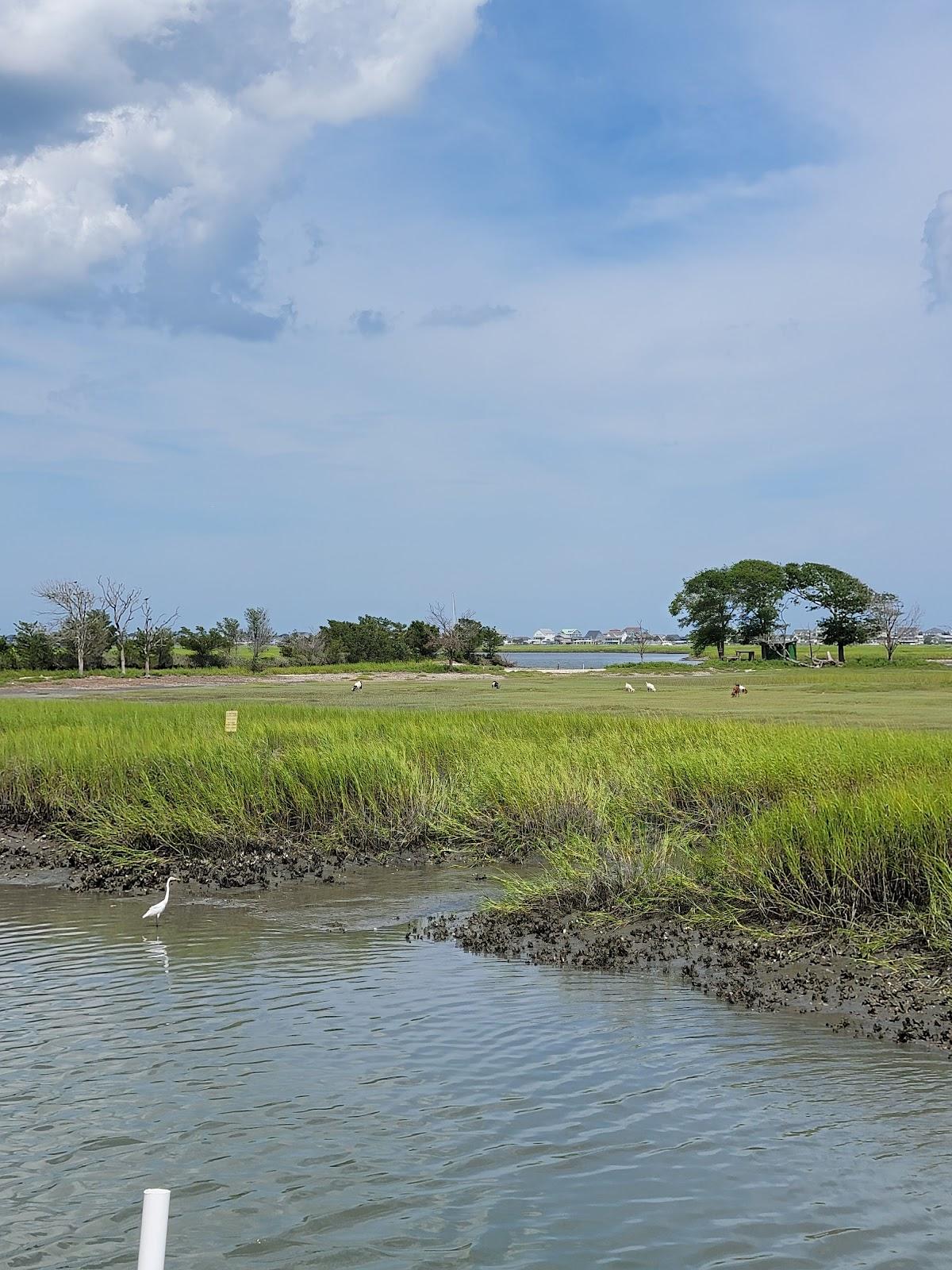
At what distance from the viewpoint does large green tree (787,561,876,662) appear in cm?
10406

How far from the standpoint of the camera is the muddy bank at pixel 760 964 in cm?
855

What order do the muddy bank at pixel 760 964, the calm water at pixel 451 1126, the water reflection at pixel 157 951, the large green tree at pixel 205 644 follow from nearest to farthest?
the calm water at pixel 451 1126
the muddy bank at pixel 760 964
the water reflection at pixel 157 951
the large green tree at pixel 205 644

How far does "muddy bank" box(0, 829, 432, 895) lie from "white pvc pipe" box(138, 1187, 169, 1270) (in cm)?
1278

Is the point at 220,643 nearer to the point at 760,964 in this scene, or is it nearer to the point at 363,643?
the point at 363,643

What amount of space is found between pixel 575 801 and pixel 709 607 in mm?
94212

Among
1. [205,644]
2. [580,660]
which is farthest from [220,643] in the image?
[580,660]

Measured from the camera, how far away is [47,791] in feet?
59.6

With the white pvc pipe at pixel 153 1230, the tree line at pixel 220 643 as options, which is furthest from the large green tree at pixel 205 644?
the white pvc pipe at pixel 153 1230

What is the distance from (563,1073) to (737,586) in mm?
102579

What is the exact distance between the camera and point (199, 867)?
49.6 feet

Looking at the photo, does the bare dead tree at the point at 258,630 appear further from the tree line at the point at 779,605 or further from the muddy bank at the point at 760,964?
the muddy bank at the point at 760,964

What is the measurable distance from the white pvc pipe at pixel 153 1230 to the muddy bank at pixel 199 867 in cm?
1278

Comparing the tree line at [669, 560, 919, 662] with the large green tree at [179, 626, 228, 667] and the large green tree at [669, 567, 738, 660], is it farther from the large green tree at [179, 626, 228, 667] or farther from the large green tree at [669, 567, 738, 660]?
the large green tree at [179, 626, 228, 667]

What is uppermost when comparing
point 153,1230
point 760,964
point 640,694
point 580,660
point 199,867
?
point 153,1230
